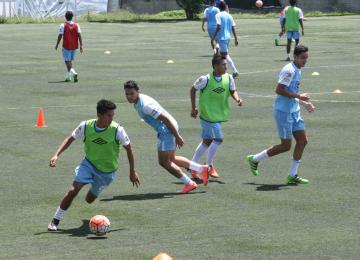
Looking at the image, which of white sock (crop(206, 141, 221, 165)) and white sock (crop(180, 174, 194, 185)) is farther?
white sock (crop(206, 141, 221, 165))

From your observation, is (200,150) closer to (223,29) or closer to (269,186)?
(269,186)

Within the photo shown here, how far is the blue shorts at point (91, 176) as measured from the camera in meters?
13.0

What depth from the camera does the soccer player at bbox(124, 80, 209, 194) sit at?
47.3ft

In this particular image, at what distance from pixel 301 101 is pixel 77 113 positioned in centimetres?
970

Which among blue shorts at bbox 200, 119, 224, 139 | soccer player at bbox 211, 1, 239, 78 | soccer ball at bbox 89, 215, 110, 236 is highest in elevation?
blue shorts at bbox 200, 119, 224, 139

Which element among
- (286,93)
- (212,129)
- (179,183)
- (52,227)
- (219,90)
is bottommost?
(179,183)

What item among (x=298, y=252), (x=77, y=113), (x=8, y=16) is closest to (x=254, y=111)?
(x=77, y=113)

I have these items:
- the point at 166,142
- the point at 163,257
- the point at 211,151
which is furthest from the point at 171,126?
the point at 163,257

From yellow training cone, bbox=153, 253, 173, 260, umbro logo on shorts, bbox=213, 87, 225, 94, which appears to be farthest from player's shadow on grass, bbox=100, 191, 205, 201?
yellow training cone, bbox=153, 253, 173, 260

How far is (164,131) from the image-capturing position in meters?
14.8

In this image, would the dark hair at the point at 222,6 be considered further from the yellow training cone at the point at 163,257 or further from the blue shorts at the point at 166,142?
the yellow training cone at the point at 163,257

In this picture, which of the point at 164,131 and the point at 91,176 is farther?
the point at 164,131

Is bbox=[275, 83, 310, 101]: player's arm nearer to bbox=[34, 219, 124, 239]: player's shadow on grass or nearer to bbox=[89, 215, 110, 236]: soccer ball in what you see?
bbox=[34, 219, 124, 239]: player's shadow on grass

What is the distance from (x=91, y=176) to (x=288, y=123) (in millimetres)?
3916
